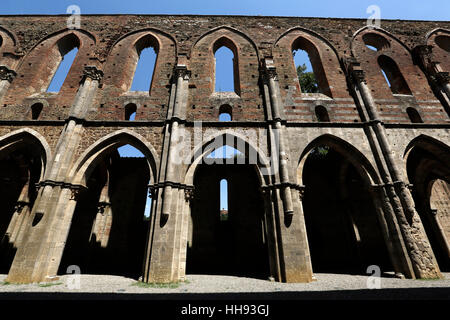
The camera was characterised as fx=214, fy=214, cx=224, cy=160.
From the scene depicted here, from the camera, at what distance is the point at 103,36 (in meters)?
12.2

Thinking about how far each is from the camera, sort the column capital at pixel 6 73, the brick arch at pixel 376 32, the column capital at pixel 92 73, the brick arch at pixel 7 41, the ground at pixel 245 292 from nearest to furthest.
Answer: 1. the ground at pixel 245 292
2. the column capital at pixel 92 73
3. the column capital at pixel 6 73
4. the brick arch at pixel 7 41
5. the brick arch at pixel 376 32

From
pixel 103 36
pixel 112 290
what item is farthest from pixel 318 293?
pixel 103 36

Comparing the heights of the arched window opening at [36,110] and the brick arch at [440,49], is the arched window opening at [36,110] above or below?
below

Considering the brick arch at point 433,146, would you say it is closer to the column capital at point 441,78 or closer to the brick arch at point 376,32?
the column capital at point 441,78

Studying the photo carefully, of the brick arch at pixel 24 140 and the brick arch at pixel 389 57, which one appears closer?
the brick arch at pixel 24 140

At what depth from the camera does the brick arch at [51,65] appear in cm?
1016

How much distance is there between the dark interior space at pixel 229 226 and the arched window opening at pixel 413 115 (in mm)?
7825

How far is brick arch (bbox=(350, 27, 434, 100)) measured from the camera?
10.6 m

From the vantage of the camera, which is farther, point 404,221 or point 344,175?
point 344,175

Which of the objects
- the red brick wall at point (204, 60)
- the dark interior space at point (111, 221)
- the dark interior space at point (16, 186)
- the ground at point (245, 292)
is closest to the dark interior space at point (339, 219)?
the red brick wall at point (204, 60)

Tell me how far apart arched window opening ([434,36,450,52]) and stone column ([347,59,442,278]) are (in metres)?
10.2

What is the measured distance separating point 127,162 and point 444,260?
56.1ft

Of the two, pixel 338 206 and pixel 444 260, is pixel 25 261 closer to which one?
pixel 338 206

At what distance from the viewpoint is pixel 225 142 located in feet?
29.8
